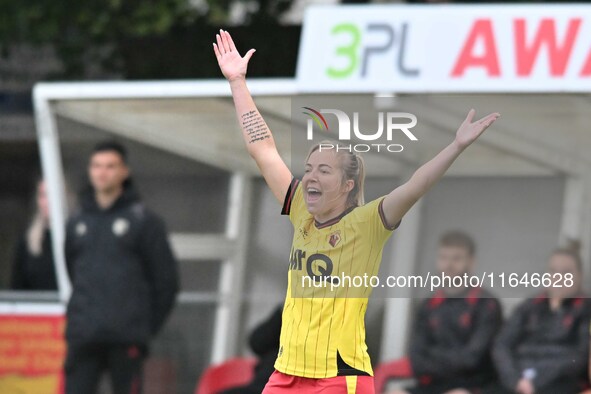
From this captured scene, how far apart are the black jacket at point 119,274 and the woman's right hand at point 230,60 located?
2.92 m

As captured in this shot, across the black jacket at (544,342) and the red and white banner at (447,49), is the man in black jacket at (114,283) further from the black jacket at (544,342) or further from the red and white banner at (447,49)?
the black jacket at (544,342)

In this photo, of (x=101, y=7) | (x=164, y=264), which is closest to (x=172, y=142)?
(x=164, y=264)

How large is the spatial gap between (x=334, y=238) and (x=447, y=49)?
325cm

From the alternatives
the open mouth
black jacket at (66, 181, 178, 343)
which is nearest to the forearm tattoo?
the open mouth

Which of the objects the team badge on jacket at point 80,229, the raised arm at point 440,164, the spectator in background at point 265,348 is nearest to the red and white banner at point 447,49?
the spectator in background at point 265,348

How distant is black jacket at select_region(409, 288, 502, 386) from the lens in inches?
320

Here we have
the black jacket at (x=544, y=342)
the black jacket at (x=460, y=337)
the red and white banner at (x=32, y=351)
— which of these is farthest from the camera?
the red and white banner at (x=32, y=351)

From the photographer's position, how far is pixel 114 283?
27.8 feet

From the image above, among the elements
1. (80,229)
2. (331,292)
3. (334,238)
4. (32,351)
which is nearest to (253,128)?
(334,238)

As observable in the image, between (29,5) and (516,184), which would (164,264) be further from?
(29,5)

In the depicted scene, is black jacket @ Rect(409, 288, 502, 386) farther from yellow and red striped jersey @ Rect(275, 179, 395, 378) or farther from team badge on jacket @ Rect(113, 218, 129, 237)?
yellow and red striped jersey @ Rect(275, 179, 395, 378)

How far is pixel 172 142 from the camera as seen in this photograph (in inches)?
373

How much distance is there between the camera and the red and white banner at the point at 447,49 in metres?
8.18

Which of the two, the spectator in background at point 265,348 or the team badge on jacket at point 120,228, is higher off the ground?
the team badge on jacket at point 120,228
